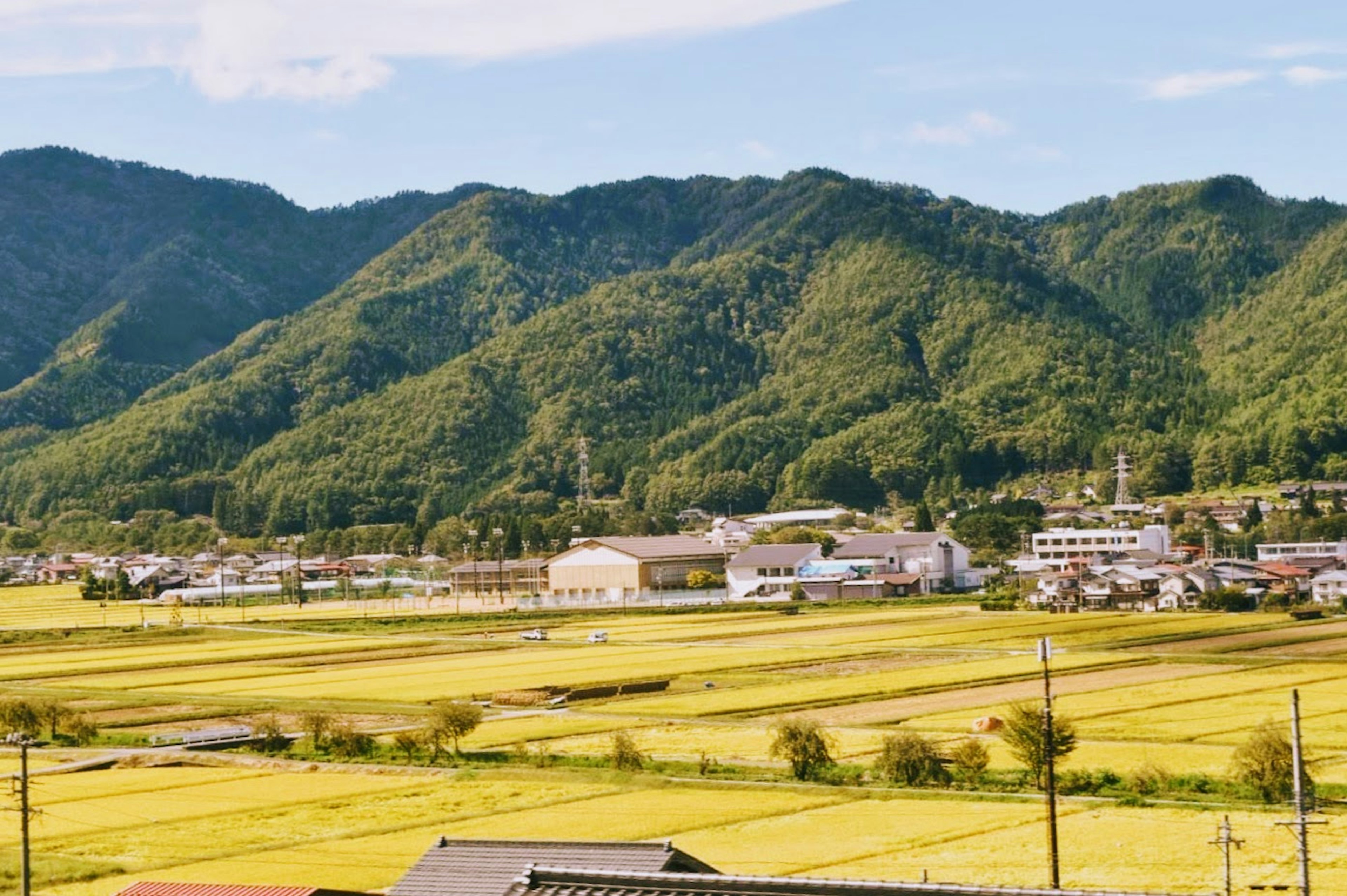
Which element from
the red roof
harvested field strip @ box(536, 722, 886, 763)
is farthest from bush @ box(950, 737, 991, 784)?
the red roof

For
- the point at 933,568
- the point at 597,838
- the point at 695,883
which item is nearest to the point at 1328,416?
the point at 933,568

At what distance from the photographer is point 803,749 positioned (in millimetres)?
37531

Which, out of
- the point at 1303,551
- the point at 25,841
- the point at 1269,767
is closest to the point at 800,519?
the point at 1303,551

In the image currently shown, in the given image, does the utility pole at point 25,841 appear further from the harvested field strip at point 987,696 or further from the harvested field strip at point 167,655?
the harvested field strip at point 167,655

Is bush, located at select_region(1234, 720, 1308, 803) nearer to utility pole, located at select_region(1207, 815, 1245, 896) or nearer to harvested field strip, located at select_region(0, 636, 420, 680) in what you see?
utility pole, located at select_region(1207, 815, 1245, 896)

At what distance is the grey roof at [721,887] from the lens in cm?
1664

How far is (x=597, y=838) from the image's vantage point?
3075 cm

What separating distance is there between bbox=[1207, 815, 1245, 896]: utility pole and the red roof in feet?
35.4

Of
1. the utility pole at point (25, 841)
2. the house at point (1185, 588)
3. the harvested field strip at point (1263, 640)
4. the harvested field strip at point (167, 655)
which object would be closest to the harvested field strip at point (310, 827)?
the utility pole at point (25, 841)

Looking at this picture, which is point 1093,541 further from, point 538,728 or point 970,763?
point 970,763

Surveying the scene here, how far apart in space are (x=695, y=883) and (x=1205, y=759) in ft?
75.1

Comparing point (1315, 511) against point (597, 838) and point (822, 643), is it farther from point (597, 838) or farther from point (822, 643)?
point (597, 838)

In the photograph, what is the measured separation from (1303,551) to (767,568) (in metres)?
32.0

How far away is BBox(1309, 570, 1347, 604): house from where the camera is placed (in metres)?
93.2
